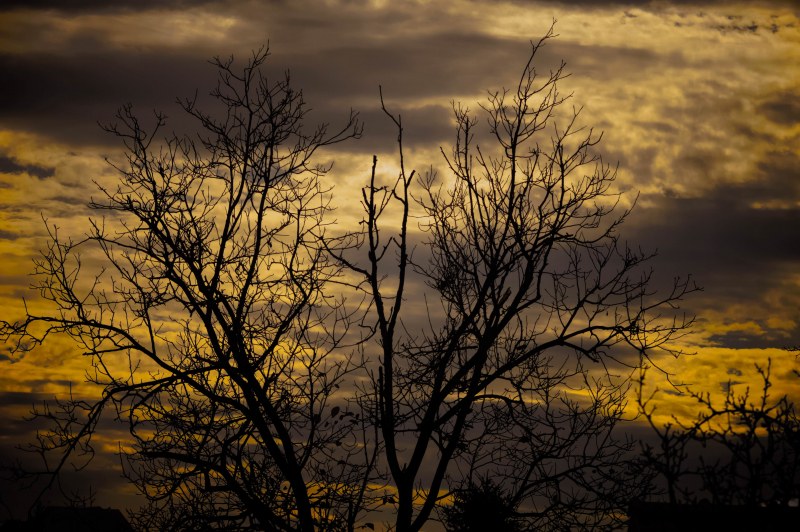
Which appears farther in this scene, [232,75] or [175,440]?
[232,75]

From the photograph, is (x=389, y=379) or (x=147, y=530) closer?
(x=389, y=379)

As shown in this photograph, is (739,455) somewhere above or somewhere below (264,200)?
below

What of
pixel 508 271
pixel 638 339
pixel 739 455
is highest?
pixel 508 271

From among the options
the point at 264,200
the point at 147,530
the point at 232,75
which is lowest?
the point at 147,530

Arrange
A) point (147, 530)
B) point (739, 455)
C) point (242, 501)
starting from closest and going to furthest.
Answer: point (739, 455), point (242, 501), point (147, 530)

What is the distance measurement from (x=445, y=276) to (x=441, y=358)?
1429 millimetres

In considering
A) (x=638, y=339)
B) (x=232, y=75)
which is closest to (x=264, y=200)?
(x=232, y=75)

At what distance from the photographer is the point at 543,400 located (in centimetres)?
1196

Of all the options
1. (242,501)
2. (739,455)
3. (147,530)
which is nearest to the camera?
(739,455)

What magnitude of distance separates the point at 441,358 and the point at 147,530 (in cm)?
531

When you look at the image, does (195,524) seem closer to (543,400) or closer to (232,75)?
(543,400)

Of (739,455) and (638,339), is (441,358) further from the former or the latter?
(739,455)

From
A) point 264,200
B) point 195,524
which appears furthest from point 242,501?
point 264,200

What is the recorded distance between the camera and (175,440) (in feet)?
38.4
